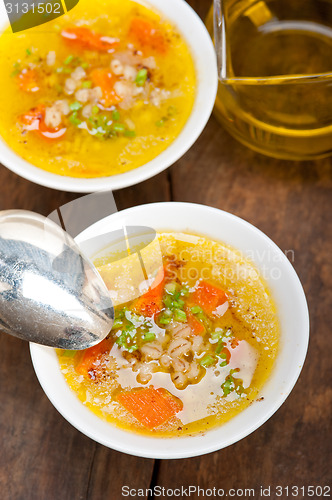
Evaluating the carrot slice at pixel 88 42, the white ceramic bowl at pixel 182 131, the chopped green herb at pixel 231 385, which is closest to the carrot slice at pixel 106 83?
the carrot slice at pixel 88 42

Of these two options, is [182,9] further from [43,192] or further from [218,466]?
[218,466]

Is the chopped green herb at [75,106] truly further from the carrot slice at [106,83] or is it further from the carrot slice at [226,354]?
the carrot slice at [226,354]

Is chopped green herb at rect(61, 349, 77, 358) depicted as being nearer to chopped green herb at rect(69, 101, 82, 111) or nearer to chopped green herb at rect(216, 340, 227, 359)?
chopped green herb at rect(216, 340, 227, 359)

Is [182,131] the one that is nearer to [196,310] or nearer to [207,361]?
[196,310]

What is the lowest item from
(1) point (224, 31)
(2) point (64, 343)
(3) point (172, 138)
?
(2) point (64, 343)

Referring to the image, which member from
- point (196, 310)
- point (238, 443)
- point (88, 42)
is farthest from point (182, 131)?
point (238, 443)

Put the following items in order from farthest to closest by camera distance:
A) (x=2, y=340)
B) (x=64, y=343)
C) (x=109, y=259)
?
(x=2, y=340) < (x=109, y=259) < (x=64, y=343)

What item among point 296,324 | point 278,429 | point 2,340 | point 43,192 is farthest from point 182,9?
point 278,429
